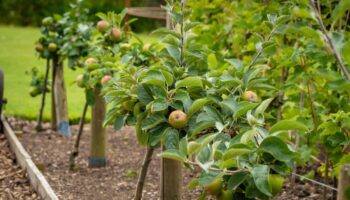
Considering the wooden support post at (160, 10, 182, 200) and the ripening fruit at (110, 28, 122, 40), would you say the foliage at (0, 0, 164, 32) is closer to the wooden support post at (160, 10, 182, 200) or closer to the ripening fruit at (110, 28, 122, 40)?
the ripening fruit at (110, 28, 122, 40)

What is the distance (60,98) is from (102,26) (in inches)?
62.4

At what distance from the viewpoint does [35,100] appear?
7.04 m

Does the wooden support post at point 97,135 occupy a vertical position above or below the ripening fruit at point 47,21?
below

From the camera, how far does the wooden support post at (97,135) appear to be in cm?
397

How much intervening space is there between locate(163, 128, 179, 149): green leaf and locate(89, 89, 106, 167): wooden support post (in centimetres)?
196

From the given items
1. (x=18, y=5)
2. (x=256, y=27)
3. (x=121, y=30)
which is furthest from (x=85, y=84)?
(x=18, y=5)

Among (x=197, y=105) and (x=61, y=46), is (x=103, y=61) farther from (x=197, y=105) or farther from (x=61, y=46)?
(x=61, y=46)

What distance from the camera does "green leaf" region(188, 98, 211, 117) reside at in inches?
77.8

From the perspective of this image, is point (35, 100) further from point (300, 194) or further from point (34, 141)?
point (300, 194)

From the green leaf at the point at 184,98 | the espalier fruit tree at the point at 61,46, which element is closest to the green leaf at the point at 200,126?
the green leaf at the point at 184,98

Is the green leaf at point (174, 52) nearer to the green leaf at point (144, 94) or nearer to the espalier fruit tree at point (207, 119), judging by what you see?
the espalier fruit tree at point (207, 119)

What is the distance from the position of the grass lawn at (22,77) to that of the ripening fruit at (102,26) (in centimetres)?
41

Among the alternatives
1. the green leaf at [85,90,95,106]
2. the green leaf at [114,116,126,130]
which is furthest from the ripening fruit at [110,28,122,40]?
the green leaf at [114,116,126,130]

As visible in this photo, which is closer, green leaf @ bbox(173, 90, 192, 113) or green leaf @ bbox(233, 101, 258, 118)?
green leaf @ bbox(233, 101, 258, 118)
